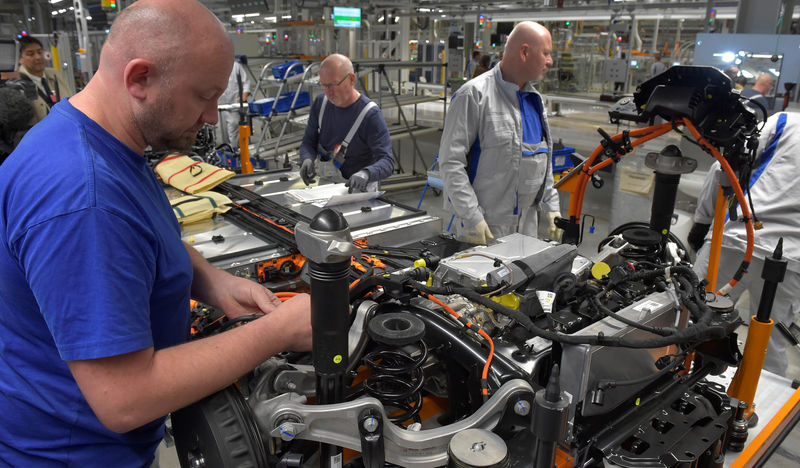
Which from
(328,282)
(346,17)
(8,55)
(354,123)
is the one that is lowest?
(354,123)

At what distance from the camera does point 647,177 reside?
5.26 m

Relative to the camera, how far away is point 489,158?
3.18 metres

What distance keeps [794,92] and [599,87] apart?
1032 centimetres

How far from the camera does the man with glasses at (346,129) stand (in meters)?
3.95

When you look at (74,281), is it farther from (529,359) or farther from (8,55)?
(8,55)

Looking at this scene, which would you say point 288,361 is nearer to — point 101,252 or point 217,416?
point 217,416

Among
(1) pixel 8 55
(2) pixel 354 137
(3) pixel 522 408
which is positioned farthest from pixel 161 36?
(1) pixel 8 55

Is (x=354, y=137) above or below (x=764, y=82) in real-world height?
below

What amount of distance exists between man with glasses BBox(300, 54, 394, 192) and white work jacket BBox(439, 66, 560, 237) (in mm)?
866

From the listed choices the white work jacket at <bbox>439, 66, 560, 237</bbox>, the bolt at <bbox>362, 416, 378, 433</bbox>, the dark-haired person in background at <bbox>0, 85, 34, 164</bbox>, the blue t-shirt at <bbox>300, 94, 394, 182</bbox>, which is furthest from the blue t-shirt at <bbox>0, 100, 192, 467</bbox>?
the dark-haired person in background at <bbox>0, 85, 34, 164</bbox>

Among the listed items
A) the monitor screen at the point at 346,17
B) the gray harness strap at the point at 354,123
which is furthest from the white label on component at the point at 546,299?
the monitor screen at the point at 346,17

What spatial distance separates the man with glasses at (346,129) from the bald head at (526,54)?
1.20 m

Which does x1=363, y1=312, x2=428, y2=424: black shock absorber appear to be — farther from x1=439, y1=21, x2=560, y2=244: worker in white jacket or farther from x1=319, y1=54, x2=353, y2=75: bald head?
x1=319, y1=54, x2=353, y2=75: bald head

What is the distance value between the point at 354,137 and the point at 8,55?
5.89 meters
